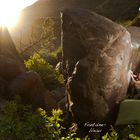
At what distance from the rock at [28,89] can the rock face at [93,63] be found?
4282mm

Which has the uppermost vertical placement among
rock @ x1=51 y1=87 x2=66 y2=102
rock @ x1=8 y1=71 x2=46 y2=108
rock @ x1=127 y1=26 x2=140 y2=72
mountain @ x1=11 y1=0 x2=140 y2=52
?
rock @ x1=127 y1=26 x2=140 y2=72

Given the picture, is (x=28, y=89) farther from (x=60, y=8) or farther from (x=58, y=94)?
(x=60, y=8)

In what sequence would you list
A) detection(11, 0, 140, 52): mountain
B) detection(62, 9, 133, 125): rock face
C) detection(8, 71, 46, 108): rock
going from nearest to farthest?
detection(62, 9, 133, 125): rock face, detection(8, 71, 46, 108): rock, detection(11, 0, 140, 52): mountain

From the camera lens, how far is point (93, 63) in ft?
31.9

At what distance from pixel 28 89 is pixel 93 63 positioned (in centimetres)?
568

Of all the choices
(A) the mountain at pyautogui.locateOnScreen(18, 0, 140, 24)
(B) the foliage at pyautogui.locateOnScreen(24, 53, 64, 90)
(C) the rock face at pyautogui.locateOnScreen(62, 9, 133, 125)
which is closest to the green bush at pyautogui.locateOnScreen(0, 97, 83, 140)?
(C) the rock face at pyautogui.locateOnScreen(62, 9, 133, 125)

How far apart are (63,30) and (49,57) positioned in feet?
64.0

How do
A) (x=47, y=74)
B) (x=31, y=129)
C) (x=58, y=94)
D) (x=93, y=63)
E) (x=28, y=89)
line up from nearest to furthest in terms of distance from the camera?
1. (x=31, y=129)
2. (x=93, y=63)
3. (x=28, y=89)
4. (x=58, y=94)
5. (x=47, y=74)

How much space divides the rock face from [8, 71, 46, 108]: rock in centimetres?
428

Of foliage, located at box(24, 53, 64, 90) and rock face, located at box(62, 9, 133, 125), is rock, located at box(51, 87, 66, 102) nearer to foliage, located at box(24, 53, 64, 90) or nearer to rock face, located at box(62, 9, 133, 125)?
foliage, located at box(24, 53, 64, 90)

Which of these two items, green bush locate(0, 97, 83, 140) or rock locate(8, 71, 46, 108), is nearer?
green bush locate(0, 97, 83, 140)

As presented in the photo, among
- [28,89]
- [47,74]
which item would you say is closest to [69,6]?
[47,74]

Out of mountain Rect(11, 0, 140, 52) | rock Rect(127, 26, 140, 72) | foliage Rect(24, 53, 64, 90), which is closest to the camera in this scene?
rock Rect(127, 26, 140, 72)

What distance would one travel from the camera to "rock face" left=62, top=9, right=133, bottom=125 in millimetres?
9695
